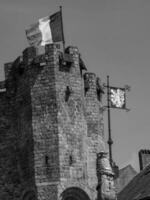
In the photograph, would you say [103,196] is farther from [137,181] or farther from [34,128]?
[137,181]

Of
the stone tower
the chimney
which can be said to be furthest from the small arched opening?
the chimney

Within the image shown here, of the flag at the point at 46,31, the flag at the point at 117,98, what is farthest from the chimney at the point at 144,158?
the flag at the point at 46,31

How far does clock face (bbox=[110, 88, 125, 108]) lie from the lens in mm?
43219

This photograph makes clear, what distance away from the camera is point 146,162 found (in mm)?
49344

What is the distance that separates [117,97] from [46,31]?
7.63 metres

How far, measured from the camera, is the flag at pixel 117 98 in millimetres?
43219

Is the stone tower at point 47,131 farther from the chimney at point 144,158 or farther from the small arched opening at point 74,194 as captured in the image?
the chimney at point 144,158

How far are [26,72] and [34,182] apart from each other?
5.00 meters

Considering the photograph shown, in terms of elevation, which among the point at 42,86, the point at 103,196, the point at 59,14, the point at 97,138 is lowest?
the point at 103,196

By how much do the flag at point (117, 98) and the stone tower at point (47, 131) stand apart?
5.59 metres

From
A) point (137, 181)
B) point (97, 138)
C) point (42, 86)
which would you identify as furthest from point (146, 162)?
point (42, 86)

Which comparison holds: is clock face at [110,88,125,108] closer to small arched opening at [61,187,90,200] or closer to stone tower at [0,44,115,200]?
stone tower at [0,44,115,200]

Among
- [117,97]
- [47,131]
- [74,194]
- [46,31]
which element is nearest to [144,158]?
[117,97]

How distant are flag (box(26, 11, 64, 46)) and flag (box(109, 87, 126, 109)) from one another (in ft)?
22.4
